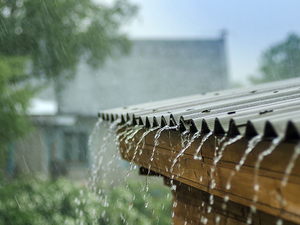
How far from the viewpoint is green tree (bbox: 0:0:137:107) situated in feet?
36.4

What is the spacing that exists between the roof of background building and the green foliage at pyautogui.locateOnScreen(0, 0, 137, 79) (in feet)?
2.91

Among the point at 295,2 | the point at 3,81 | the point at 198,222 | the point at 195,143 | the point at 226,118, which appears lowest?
the point at 198,222

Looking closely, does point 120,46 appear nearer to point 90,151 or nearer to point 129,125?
point 90,151

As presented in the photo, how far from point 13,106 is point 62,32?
375cm

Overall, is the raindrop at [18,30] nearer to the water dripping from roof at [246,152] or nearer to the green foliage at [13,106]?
the green foliage at [13,106]

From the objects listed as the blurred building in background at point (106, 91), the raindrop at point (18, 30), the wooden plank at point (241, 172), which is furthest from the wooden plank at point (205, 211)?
the raindrop at point (18, 30)

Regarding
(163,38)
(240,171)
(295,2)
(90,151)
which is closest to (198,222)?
(240,171)

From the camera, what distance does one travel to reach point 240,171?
151 cm

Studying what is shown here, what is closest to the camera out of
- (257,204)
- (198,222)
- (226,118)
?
(257,204)

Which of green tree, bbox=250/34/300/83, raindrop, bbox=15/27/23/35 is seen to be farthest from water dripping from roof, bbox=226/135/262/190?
green tree, bbox=250/34/300/83

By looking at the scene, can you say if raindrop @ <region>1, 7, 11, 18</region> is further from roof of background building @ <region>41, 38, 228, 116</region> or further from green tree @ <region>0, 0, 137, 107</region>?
roof of background building @ <region>41, 38, 228, 116</region>

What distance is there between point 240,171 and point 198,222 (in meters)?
1.30

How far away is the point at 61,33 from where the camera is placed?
38.4 feet

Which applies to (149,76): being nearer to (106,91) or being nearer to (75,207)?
(106,91)
